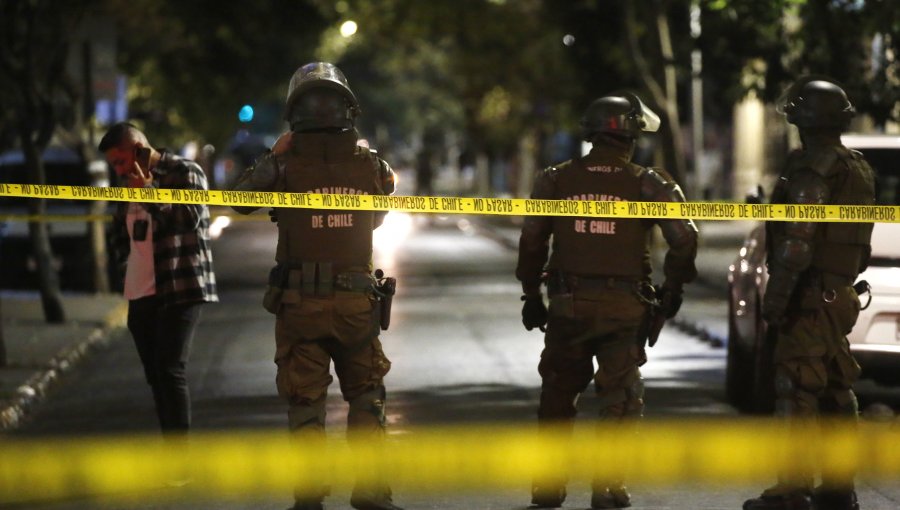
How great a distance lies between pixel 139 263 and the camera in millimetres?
8867

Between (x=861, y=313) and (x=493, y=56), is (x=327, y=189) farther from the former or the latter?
(x=493, y=56)

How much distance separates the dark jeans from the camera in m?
8.84

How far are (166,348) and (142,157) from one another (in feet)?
3.13

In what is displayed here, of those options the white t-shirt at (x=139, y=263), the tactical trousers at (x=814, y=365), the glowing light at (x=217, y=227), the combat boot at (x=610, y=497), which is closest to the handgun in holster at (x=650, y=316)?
the tactical trousers at (x=814, y=365)

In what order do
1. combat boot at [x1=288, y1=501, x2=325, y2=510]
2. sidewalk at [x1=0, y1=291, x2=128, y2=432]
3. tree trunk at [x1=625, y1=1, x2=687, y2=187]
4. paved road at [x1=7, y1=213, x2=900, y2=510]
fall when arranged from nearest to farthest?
combat boot at [x1=288, y1=501, x2=325, y2=510]
paved road at [x1=7, y1=213, x2=900, y2=510]
sidewalk at [x1=0, y1=291, x2=128, y2=432]
tree trunk at [x1=625, y1=1, x2=687, y2=187]

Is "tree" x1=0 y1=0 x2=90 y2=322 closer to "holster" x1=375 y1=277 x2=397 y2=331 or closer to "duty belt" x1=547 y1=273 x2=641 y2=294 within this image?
"holster" x1=375 y1=277 x2=397 y2=331

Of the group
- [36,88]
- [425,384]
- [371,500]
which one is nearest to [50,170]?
[36,88]

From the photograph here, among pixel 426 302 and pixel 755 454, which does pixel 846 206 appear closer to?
pixel 755 454

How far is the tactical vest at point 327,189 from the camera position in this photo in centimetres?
756

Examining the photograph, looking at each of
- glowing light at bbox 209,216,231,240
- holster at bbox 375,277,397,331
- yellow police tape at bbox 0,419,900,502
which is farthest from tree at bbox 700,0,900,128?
glowing light at bbox 209,216,231,240

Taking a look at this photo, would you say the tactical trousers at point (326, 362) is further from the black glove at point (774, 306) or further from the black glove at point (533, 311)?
the black glove at point (774, 306)

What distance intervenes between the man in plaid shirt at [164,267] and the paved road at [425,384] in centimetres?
64

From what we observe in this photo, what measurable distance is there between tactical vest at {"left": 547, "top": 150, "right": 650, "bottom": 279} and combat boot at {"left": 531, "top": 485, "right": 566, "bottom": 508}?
0.96 m

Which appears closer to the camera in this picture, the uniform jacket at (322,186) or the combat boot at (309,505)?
the combat boot at (309,505)
